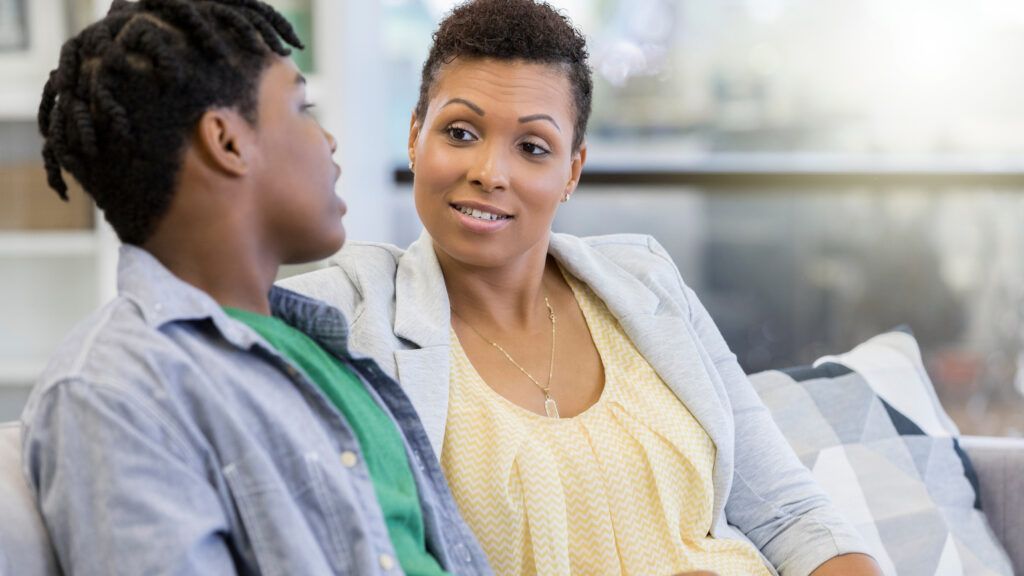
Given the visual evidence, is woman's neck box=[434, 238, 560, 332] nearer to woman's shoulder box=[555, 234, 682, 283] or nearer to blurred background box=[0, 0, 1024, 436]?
woman's shoulder box=[555, 234, 682, 283]

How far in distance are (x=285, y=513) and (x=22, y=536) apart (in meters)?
0.21

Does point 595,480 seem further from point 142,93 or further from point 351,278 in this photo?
point 142,93

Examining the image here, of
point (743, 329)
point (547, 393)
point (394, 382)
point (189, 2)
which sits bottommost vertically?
point (743, 329)

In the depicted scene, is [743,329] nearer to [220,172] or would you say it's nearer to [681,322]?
[681,322]

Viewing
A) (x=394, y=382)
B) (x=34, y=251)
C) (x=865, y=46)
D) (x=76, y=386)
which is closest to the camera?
(x=76, y=386)

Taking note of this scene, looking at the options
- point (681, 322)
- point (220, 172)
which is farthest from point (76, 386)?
point (681, 322)

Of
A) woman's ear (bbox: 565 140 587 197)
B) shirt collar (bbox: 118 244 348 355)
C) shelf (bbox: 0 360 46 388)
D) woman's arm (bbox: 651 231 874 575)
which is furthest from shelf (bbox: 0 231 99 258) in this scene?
shirt collar (bbox: 118 244 348 355)

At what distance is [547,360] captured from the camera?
1.51 meters

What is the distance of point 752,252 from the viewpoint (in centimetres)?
349

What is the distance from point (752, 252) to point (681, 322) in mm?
2019

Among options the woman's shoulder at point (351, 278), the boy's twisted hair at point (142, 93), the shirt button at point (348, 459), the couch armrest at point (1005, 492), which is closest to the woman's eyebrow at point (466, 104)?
the woman's shoulder at point (351, 278)

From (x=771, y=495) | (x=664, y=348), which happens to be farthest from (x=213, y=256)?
(x=771, y=495)

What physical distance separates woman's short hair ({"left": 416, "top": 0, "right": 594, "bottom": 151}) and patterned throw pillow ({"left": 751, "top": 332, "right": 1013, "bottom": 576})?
2.14ft

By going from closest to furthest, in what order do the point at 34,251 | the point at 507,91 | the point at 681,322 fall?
1. the point at 507,91
2. the point at 681,322
3. the point at 34,251
